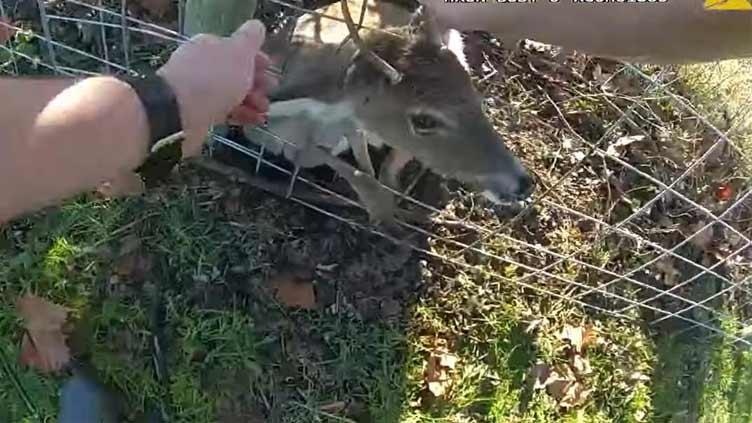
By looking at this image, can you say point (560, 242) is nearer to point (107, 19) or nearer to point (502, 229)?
point (502, 229)

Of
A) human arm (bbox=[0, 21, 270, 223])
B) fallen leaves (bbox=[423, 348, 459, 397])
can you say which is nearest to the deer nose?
fallen leaves (bbox=[423, 348, 459, 397])

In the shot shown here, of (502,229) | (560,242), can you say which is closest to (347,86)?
(502,229)

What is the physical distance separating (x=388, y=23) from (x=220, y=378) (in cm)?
109

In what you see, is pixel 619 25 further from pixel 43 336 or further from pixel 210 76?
pixel 43 336

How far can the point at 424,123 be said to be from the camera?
2779 millimetres

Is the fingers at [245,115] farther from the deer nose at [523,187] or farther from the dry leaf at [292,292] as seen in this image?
the dry leaf at [292,292]

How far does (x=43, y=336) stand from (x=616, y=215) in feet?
5.95

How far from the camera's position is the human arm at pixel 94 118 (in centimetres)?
142

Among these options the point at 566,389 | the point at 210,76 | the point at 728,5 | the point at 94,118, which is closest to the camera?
the point at 94,118

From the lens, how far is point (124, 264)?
2973 millimetres

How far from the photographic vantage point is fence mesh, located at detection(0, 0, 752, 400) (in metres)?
3.12

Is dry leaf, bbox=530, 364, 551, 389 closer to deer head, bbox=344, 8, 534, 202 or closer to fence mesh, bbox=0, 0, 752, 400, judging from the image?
fence mesh, bbox=0, 0, 752, 400

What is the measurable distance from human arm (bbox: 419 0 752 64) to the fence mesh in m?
1.10

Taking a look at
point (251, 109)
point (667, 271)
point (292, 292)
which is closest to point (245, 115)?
point (251, 109)
